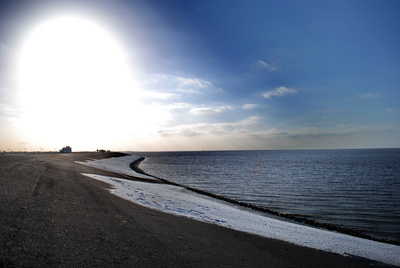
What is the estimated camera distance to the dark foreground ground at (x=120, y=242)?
592 cm

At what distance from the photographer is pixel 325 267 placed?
7.05m

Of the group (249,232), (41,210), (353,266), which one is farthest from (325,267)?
(41,210)

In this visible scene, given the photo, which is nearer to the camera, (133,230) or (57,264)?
(57,264)

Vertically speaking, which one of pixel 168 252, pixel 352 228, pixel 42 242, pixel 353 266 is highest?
pixel 42 242

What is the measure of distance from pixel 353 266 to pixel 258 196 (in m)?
18.9

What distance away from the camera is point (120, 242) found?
280 inches

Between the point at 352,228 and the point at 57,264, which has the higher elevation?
the point at 57,264

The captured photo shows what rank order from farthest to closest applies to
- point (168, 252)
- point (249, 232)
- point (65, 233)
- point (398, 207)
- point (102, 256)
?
1. point (398, 207)
2. point (249, 232)
3. point (65, 233)
4. point (168, 252)
5. point (102, 256)

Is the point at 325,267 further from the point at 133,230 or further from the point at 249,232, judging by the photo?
the point at 133,230

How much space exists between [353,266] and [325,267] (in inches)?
41.8

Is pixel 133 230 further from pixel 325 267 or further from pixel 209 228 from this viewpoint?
pixel 325 267

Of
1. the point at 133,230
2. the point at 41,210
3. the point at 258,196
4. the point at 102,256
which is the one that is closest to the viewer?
the point at 102,256

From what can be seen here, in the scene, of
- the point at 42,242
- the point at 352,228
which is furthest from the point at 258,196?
the point at 42,242

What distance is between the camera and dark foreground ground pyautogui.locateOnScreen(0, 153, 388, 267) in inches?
233
